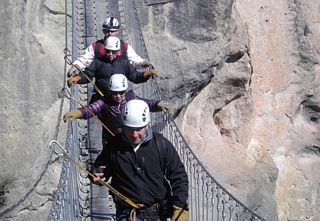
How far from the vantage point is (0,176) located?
7.75 m

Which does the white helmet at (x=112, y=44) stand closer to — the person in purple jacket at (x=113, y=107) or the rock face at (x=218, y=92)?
the person in purple jacket at (x=113, y=107)

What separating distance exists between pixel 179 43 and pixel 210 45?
47 centimetres

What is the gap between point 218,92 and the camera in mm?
11102

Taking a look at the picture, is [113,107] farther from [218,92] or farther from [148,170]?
[218,92]

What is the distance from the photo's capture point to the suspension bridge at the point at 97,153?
5.59 meters

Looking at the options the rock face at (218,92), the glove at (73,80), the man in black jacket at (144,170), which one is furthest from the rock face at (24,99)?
the man in black jacket at (144,170)

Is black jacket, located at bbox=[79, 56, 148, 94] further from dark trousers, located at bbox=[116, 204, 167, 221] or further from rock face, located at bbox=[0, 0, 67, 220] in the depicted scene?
dark trousers, located at bbox=[116, 204, 167, 221]

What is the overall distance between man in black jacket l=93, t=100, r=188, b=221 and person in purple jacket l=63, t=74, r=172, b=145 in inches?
51.3

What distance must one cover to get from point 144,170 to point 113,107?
68.5 inches

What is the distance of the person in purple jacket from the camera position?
5363mm

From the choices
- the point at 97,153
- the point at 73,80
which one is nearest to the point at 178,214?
the point at 73,80

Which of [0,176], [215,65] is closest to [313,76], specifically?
[215,65]

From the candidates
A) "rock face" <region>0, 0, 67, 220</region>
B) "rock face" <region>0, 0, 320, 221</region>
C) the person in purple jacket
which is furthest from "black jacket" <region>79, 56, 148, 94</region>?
"rock face" <region>0, 0, 67, 220</region>

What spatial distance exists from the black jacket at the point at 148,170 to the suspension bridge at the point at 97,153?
0.70 m
